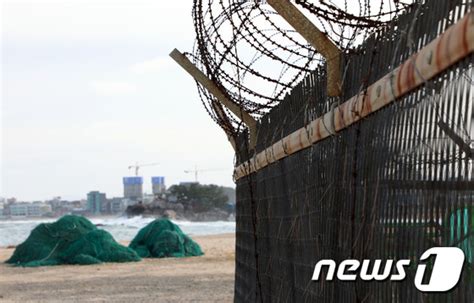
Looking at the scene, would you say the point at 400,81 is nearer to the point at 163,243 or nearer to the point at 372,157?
the point at 372,157

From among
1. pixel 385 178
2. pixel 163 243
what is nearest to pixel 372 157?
pixel 385 178

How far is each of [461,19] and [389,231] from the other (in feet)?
3.03

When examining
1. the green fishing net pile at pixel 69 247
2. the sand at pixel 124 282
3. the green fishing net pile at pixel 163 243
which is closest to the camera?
the sand at pixel 124 282

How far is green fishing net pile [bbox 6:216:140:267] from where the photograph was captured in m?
26.3

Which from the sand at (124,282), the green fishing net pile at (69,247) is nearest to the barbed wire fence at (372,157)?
the sand at (124,282)

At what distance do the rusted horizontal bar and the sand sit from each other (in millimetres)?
9743

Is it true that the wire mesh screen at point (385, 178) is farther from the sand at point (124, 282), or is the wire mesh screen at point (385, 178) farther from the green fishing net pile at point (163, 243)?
the green fishing net pile at point (163, 243)

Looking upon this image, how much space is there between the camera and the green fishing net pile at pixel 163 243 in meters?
29.1

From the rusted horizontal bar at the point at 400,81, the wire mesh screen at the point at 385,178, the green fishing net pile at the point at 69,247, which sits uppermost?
the rusted horizontal bar at the point at 400,81

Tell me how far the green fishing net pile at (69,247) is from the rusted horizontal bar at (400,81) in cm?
2168

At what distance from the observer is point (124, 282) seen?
1886 cm

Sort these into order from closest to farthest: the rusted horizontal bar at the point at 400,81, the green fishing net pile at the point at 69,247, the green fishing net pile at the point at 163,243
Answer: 1. the rusted horizontal bar at the point at 400,81
2. the green fishing net pile at the point at 69,247
3. the green fishing net pile at the point at 163,243

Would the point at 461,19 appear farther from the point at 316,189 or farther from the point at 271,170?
the point at 271,170

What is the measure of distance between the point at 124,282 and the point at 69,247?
858 centimetres
